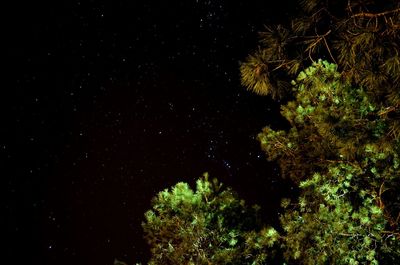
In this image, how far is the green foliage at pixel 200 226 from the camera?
5672mm

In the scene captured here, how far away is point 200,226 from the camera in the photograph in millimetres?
5695

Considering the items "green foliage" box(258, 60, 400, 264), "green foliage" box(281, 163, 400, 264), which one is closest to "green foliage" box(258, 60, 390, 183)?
"green foliage" box(258, 60, 400, 264)

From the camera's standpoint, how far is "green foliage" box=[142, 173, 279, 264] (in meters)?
5.67

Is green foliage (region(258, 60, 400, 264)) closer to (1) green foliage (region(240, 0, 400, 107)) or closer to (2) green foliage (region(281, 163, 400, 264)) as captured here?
(2) green foliage (region(281, 163, 400, 264))

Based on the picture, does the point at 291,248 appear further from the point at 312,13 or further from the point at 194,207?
the point at 312,13

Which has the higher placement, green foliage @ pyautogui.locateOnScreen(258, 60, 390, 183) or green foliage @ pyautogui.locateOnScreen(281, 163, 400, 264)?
green foliage @ pyautogui.locateOnScreen(258, 60, 390, 183)

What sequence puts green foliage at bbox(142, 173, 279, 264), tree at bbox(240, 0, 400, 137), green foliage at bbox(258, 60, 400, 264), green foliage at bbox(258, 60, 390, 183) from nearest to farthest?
tree at bbox(240, 0, 400, 137) < green foliage at bbox(258, 60, 390, 183) < green foliage at bbox(258, 60, 400, 264) < green foliage at bbox(142, 173, 279, 264)

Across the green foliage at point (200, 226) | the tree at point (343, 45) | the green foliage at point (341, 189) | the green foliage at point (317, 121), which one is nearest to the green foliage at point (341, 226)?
the green foliage at point (341, 189)

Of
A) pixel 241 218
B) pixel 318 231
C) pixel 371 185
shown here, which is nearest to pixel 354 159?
pixel 371 185

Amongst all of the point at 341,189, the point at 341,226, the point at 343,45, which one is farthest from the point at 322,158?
the point at 343,45

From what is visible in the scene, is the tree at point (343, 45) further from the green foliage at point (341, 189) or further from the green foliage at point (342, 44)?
the green foliage at point (341, 189)

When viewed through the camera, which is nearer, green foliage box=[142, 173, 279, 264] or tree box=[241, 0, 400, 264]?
tree box=[241, 0, 400, 264]

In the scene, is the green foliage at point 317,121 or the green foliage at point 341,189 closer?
the green foliage at point 317,121

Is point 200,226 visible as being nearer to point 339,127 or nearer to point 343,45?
point 339,127
